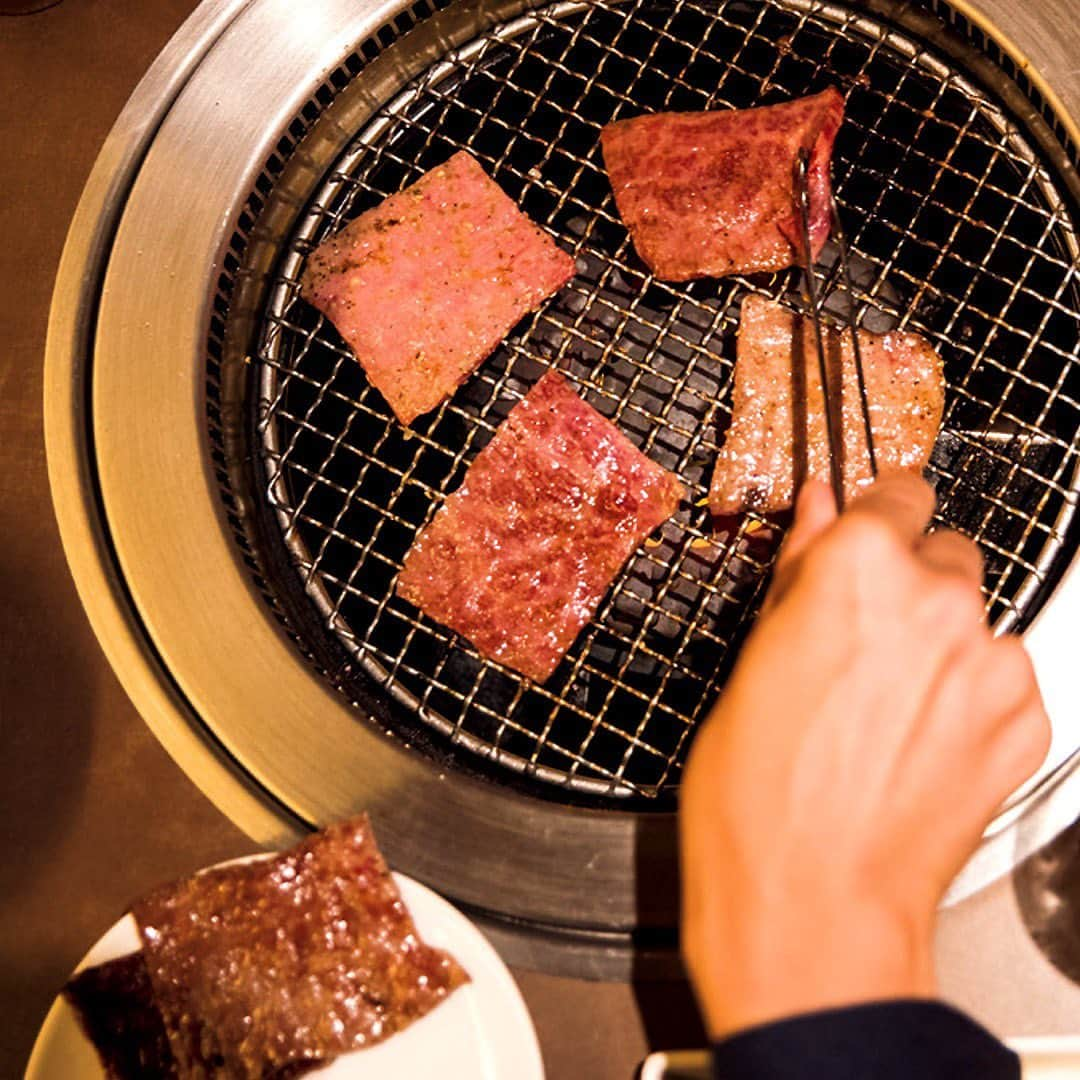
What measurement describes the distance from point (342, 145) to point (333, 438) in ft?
2.10

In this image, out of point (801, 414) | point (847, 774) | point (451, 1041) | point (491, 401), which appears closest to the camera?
point (847, 774)

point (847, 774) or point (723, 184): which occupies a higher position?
point (723, 184)

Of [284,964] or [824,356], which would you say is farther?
[824,356]

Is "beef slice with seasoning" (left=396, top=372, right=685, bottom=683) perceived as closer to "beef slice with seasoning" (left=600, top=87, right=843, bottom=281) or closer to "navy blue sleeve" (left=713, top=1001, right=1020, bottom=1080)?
"beef slice with seasoning" (left=600, top=87, right=843, bottom=281)

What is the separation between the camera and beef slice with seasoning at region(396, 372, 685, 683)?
6.53 ft

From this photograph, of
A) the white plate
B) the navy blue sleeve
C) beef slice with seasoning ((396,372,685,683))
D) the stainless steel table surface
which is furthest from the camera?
beef slice with seasoning ((396,372,685,683))

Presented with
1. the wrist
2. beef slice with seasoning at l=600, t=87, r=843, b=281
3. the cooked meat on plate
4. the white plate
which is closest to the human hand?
the wrist

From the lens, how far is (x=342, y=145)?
2.17 metres

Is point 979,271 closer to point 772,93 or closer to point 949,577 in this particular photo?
point 772,93

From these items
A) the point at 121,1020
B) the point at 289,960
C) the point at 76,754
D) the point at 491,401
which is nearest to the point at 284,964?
the point at 289,960

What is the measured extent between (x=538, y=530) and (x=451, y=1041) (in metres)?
0.93

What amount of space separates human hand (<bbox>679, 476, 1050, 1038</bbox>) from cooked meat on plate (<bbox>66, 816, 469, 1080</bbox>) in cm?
56

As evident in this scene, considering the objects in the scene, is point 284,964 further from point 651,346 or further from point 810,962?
point 651,346

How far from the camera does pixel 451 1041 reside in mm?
1597
